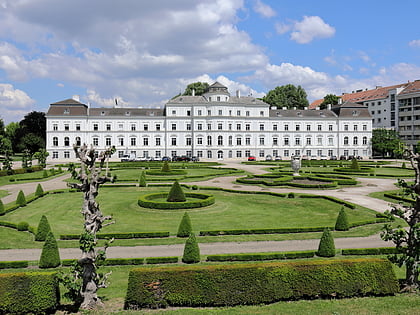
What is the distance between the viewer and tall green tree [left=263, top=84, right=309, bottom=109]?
352 feet

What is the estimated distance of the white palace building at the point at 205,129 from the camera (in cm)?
7994

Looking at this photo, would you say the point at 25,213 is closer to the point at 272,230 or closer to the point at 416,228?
the point at 272,230

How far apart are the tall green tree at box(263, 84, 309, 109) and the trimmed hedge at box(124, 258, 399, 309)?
97.7 metres

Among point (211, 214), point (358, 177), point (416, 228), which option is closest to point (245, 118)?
point (358, 177)

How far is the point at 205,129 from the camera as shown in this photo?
8319 centimetres

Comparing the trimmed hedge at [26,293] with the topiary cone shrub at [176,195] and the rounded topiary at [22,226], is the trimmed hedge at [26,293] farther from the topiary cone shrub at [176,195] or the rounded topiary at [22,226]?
the topiary cone shrub at [176,195]

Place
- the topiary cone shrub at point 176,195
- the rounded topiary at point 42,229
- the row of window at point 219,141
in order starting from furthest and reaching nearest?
the row of window at point 219,141 → the topiary cone shrub at point 176,195 → the rounded topiary at point 42,229

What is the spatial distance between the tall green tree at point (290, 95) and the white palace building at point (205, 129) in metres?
19.2

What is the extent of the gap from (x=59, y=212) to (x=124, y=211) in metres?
4.63

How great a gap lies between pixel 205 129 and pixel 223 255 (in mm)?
68250

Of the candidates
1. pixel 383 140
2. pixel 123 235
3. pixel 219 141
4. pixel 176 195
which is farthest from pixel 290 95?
pixel 123 235

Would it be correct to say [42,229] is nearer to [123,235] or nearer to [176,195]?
[123,235]

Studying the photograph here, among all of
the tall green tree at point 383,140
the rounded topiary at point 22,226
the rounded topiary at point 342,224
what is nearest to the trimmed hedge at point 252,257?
the rounded topiary at point 342,224

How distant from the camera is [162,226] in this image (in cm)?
2200
